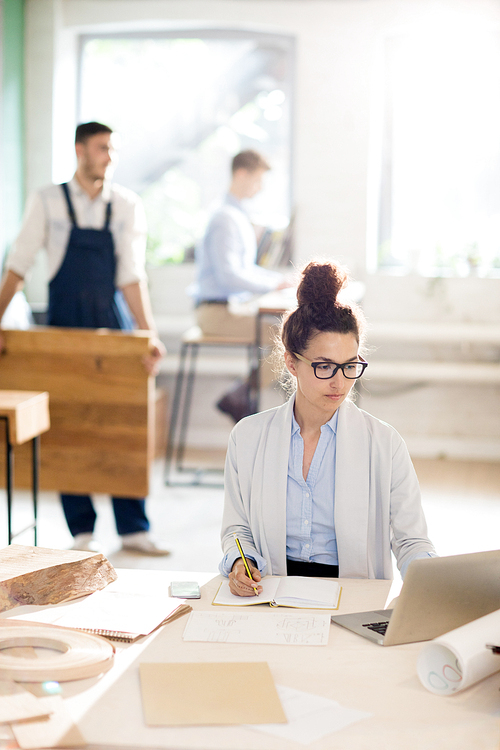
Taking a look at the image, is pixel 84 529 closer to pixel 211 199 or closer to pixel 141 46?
pixel 211 199

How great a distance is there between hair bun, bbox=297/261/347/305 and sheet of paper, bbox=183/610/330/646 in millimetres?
665

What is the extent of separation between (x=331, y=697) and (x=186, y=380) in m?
4.30

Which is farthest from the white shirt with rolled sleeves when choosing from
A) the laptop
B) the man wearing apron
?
the laptop

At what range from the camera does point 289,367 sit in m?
1.71

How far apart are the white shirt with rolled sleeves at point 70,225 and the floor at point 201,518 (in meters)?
1.13

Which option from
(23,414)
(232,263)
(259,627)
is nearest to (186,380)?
(232,263)

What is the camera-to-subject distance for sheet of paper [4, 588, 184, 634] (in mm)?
1175

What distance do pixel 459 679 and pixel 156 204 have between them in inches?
187

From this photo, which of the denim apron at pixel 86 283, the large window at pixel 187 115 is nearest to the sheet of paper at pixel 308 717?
the denim apron at pixel 86 283

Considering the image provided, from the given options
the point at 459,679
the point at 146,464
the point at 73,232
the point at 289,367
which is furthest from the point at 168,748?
the point at 73,232

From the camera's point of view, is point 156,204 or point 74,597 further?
point 156,204

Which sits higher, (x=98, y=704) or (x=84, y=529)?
(x=98, y=704)

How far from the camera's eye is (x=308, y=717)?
3.11 feet

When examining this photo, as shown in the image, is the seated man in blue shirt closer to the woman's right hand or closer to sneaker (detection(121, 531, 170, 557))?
sneaker (detection(121, 531, 170, 557))
